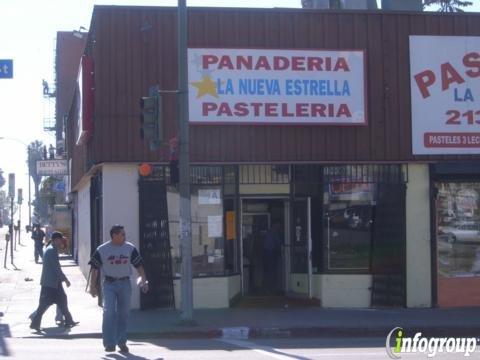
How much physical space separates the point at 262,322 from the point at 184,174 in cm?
318

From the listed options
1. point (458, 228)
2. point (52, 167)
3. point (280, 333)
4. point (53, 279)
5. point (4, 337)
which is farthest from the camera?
point (52, 167)

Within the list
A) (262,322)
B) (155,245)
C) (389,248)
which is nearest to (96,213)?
(155,245)

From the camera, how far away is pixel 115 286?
503 inches

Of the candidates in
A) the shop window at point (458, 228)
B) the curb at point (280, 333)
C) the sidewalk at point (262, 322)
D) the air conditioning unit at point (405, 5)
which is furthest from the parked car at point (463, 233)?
the air conditioning unit at point (405, 5)

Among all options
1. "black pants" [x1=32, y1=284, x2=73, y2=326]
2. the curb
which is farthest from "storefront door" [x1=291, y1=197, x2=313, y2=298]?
"black pants" [x1=32, y1=284, x2=73, y2=326]

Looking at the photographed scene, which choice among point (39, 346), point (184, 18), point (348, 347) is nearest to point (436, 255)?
point (348, 347)

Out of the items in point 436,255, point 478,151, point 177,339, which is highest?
point 478,151

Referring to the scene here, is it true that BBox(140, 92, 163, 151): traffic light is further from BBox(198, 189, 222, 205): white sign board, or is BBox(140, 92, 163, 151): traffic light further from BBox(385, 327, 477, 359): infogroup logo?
BBox(385, 327, 477, 359): infogroup logo

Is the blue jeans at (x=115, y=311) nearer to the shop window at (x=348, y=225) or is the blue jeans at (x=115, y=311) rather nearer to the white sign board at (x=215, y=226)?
the white sign board at (x=215, y=226)

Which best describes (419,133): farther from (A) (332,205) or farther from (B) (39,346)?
(B) (39,346)

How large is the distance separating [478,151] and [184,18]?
25.0ft

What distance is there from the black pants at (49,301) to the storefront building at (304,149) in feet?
8.08

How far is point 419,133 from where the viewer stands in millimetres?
18750

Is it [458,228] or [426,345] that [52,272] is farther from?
[458,228]
